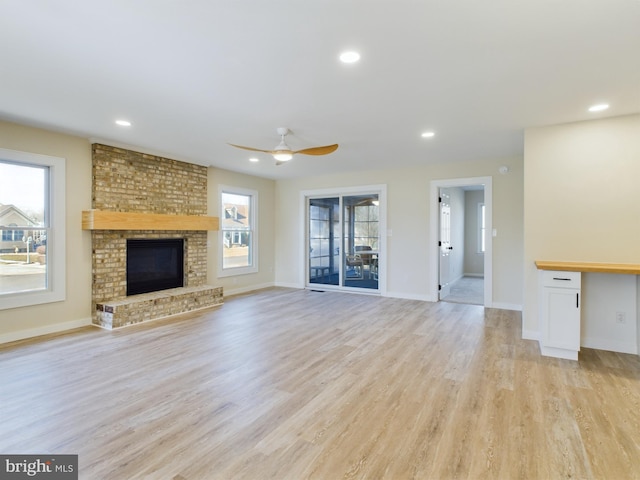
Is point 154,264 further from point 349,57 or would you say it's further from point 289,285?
point 349,57

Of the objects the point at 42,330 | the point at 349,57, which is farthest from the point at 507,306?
the point at 42,330

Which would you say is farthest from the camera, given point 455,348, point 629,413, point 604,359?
point 455,348

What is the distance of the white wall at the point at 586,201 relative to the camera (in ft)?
11.7

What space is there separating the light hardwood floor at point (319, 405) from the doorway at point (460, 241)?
73.3 inches

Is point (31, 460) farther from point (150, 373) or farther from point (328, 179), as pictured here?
point (328, 179)

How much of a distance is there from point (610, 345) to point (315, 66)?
421 centimetres

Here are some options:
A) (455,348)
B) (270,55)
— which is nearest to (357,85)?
(270,55)

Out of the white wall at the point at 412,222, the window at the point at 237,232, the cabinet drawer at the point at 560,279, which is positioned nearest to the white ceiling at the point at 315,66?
the white wall at the point at 412,222

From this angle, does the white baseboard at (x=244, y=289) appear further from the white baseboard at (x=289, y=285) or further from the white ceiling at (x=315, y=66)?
the white ceiling at (x=315, y=66)

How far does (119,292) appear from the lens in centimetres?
499

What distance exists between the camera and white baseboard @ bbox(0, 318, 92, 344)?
3943 mm

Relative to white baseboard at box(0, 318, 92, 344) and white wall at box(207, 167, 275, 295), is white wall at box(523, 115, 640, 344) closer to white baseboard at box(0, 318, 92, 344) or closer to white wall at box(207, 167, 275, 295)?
white wall at box(207, 167, 275, 295)

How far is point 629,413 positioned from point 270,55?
3615 millimetres

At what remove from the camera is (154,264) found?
554 centimetres
